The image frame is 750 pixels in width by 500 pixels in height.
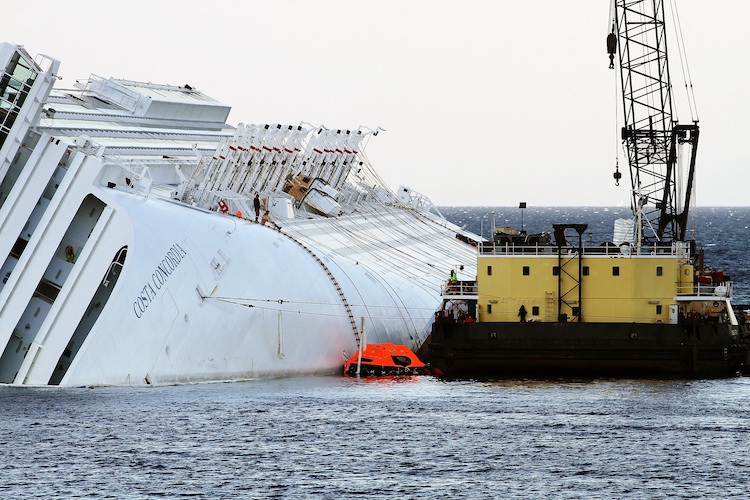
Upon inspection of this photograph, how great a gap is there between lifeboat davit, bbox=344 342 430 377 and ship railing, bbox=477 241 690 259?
5.86 metres

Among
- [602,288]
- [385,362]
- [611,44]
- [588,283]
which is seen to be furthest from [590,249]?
[611,44]

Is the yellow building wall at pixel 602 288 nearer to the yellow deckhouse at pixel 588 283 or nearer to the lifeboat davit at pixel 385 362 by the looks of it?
the yellow deckhouse at pixel 588 283

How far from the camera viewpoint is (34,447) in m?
50.2

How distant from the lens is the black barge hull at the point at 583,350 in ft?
222

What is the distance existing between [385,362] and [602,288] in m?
10.5

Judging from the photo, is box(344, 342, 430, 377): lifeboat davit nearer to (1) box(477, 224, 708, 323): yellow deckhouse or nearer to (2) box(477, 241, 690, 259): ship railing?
(1) box(477, 224, 708, 323): yellow deckhouse

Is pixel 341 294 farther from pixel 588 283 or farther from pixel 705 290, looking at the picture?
pixel 705 290

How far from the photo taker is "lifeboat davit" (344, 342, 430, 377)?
69625mm

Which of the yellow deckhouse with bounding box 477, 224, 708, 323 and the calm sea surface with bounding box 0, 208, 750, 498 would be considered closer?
the calm sea surface with bounding box 0, 208, 750, 498

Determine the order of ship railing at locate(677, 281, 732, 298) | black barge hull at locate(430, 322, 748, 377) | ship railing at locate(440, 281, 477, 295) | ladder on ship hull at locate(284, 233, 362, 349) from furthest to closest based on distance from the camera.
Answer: ship railing at locate(440, 281, 477, 295) → ship railing at locate(677, 281, 732, 298) → ladder on ship hull at locate(284, 233, 362, 349) → black barge hull at locate(430, 322, 748, 377)

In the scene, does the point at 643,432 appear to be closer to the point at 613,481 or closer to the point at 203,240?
the point at 613,481

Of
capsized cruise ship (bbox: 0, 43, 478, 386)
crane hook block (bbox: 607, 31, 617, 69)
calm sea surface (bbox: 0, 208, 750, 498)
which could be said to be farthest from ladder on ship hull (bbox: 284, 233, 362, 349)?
crane hook block (bbox: 607, 31, 617, 69)

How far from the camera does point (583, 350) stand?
6781 centimetres

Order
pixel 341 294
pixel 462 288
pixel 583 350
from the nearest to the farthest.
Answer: pixel 583 350
pixel 341 294
pixel 462 288
